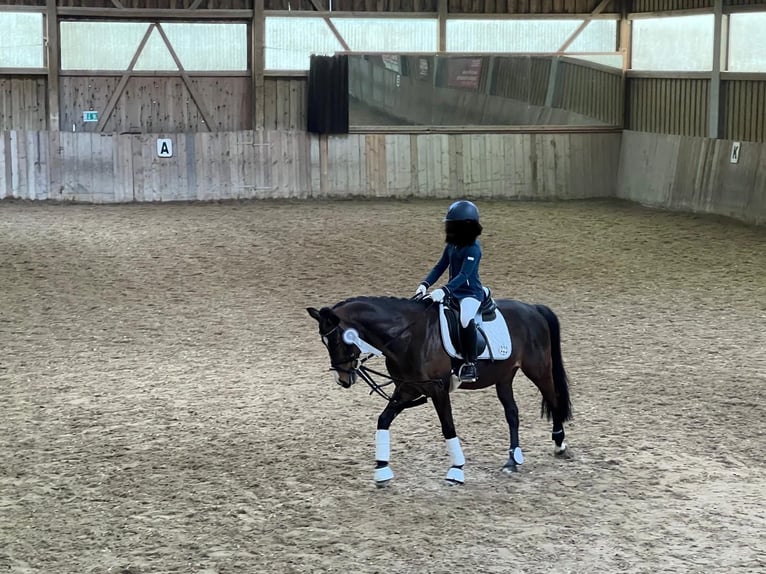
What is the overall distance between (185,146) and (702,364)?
13.4 m

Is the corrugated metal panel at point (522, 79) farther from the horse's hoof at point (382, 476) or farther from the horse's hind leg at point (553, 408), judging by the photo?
the horse's hoof at point (382, 476)

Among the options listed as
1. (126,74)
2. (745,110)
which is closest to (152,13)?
(126,74)

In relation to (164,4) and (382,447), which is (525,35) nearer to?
(164,4)

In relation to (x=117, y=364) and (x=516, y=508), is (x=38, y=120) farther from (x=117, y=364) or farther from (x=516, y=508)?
(x=516, y=508)

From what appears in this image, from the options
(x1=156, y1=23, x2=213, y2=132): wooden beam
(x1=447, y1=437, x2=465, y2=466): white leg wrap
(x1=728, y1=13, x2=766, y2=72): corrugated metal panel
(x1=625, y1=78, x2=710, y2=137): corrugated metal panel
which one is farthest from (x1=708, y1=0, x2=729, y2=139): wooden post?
(x1=447, y1=437, x2=465, y2=466): white leg wrap

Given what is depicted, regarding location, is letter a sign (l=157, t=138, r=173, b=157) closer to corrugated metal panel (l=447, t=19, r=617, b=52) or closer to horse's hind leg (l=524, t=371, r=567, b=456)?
corrugated metal panel (l=447, t=19, r=617, b=52)

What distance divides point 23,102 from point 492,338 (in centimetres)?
1595

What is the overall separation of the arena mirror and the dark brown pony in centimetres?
1470

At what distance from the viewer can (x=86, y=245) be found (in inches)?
621

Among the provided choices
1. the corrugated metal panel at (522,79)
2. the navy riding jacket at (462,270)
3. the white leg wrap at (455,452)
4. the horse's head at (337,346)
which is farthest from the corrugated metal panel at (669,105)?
the horse's head at (337,346)

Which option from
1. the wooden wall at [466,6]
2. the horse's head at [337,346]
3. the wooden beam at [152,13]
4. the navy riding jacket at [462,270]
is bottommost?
the horse's head at [337,346]

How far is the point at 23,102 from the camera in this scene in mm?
20641

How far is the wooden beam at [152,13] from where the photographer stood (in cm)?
Answer: 2058

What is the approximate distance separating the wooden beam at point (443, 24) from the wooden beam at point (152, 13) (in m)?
3.70
